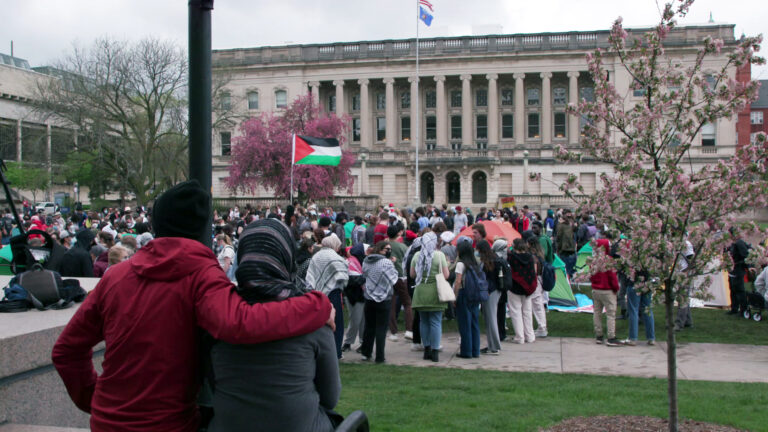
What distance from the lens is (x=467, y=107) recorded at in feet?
232

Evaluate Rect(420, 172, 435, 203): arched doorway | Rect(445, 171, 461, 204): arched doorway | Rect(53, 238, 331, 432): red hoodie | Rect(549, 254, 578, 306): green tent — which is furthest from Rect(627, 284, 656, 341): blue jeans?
Rect(420, 172, 435, 203): arched doorway

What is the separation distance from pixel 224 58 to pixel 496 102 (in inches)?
1215

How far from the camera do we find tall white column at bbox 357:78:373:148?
72938 millimetres

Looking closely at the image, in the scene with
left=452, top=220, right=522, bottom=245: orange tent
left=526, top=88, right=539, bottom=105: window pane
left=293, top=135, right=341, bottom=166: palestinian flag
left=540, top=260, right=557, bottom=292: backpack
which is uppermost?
left=526, top=88, right=539, bottom=105: window pane

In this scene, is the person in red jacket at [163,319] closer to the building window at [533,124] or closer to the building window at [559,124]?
the building window at [533,124]

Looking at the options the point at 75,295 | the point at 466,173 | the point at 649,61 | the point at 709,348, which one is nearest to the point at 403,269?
the point at 709,348

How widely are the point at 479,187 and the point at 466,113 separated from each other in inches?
339

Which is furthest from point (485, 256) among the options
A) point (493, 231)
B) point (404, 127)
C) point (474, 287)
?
point (404, 127)

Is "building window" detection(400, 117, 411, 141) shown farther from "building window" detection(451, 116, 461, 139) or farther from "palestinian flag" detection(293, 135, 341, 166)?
"palestinian flag" detection(293, 135, 341, 166)

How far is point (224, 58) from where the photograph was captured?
241 feet

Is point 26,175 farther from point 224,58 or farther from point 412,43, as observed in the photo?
point 412,43

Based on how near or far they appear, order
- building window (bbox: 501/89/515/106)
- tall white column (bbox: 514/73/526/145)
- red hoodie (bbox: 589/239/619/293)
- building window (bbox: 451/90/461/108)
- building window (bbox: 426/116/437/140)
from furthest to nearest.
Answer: building window (bbox: 426/116/437/140)
building window (bbox: 451/90/461/108)
building window (bbox: 501/89/515/106)
tall white column (bbox: 514/73/526/145)
red hoodie (bbox: 589/239/619/293)

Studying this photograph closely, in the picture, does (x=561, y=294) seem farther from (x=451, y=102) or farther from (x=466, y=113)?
(x=451, y=102)

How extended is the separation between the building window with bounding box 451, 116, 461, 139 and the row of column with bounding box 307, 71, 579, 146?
0.93 m
